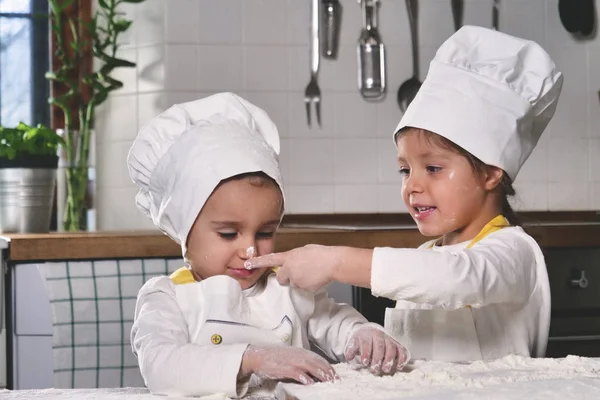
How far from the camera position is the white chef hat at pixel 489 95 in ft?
4.45

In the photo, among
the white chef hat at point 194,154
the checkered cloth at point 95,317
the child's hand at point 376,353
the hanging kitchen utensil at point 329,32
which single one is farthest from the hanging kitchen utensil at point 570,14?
the child's hand at point 376,353

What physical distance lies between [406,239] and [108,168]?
3.48ft

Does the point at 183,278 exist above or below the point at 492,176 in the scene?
below

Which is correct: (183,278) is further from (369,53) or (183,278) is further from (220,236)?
(369,53)

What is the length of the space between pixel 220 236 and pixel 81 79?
167 cm

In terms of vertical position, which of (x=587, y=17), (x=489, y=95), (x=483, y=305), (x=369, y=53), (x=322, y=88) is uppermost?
(x=587, y=17)

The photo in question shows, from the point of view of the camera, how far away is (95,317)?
2078mm

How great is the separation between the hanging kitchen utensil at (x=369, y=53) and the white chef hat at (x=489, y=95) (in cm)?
143

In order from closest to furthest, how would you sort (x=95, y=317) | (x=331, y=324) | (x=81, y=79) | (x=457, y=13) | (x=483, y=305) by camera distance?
(x=483, y=305) → (x=331, y=324) → (x=95, y=317) → (x=81, y=79) → (x=457, y=13)

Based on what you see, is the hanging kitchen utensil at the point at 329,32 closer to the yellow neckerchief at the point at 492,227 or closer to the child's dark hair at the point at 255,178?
the yellow neckerchief at the point at 492,227

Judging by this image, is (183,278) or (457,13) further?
(457,13)

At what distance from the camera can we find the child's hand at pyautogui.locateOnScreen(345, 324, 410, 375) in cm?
107

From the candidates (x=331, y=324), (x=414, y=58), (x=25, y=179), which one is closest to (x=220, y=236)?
(x=331, y=324)

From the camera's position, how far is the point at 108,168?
2748 millimetres
